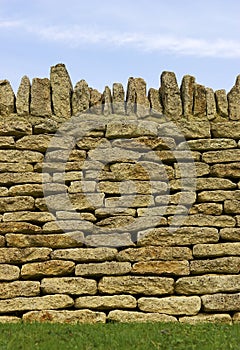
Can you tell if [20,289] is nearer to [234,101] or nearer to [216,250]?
[216,250]

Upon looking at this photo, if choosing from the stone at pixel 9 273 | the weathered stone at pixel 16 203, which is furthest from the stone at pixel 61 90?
the stone at pixel 9 273

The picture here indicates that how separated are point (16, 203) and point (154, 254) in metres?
1.60

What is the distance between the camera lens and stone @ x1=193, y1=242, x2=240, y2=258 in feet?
20.7

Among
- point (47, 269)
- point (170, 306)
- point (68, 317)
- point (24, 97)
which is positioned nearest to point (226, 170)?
point (170, 306)

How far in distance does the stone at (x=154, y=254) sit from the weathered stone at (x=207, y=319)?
2.03ft

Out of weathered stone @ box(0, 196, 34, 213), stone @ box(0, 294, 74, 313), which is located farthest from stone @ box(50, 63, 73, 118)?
stone @ box(0, 294, 74, 313)

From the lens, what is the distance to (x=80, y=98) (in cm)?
673

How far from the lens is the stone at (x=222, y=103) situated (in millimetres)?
6777

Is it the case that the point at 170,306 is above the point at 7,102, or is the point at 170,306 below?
below

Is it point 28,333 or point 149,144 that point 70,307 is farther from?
point 149,144

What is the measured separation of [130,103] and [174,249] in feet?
5.66

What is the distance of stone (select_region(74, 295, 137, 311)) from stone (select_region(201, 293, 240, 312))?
75 cm

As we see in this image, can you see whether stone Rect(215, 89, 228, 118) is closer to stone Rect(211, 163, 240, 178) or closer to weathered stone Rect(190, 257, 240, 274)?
stone Rect(211, 163, 240, 178)

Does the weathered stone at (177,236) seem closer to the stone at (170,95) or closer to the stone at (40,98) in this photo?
the stone at (170,95)
